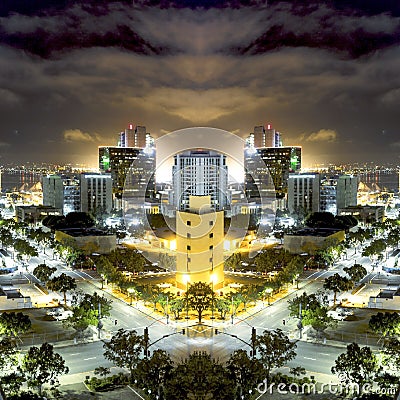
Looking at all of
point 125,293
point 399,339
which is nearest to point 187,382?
point 399,339

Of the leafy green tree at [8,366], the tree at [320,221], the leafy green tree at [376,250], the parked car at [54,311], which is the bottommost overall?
the leafy green tree at [8,366]

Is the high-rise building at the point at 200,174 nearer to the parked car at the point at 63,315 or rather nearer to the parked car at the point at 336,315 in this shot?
the parked car at the point at 336,315

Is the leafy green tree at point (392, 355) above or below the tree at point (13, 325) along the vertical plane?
below

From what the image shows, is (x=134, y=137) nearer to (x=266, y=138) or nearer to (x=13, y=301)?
(x=266, y=138)

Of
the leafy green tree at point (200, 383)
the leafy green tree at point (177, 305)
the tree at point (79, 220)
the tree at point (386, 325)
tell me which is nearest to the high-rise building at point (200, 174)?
the tree at point (79, 220)

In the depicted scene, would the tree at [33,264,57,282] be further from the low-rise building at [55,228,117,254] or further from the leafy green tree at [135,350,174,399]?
the leafy green tree at [135,350,174,399]

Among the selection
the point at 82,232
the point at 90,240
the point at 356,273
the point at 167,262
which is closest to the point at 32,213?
the point at 82,232
